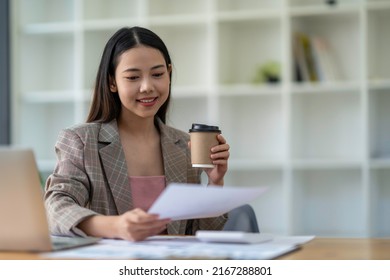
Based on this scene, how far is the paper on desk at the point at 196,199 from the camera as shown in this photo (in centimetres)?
116

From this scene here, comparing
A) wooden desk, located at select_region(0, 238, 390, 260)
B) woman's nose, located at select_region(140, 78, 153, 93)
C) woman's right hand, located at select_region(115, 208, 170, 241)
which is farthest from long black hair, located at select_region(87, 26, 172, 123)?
wooden desk, located at select_region(0, 238, 390, 260)

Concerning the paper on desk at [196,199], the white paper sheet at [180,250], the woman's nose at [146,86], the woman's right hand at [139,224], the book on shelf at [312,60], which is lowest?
the white paper sheet at [180,250]

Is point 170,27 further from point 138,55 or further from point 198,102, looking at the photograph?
point 138,55

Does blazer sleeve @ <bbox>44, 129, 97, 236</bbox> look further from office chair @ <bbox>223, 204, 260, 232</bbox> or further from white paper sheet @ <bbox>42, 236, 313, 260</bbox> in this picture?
office chair @ <bbox>223, 204, 260, 232</bbox>

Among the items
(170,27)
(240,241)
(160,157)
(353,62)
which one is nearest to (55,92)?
(170,27)

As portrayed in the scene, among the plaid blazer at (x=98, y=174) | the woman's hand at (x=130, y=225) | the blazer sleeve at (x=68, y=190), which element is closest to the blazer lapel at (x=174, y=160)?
the plaid blazer at (x=98, y=174)

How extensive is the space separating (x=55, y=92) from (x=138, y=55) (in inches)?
105

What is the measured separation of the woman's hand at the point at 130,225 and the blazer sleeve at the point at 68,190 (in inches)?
2.2

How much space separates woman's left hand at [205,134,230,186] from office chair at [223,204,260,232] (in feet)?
0.34

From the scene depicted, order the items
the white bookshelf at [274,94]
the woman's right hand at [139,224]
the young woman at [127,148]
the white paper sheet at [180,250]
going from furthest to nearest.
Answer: the white bookshelf at [274,94] < the young woman at [127,148] < the woman's right hand at [139,224] < the white paper sheet at [180,250]

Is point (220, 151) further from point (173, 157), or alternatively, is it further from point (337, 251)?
point (337, 251)

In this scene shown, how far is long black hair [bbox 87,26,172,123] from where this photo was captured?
72.9 inches

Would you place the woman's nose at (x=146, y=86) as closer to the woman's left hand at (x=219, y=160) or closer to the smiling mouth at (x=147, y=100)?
the smiling mouth at (x=147, y=100)
